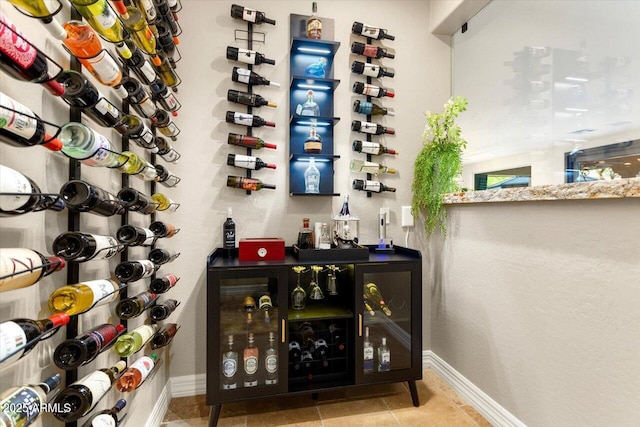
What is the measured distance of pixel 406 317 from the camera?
6.75ft

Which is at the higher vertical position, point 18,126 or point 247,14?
point 247,14

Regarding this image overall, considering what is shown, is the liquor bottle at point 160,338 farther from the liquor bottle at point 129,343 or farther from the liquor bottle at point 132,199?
the liquor bottle at point 132,199

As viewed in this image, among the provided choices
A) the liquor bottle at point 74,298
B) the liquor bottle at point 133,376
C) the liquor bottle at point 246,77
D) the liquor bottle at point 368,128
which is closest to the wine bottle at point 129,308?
the liquor bottle at point 133,376

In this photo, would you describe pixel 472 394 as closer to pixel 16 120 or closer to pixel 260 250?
pixel 260 250

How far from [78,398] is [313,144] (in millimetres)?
1755

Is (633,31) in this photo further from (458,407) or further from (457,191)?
(458,407)

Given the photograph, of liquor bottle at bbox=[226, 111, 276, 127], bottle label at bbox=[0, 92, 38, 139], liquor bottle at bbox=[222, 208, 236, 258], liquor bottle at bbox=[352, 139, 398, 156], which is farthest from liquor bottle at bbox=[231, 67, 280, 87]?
bottle label at bbox=[0, 92, 38, 139]

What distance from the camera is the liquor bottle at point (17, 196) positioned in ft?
2.23

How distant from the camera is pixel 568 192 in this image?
1.42 metres

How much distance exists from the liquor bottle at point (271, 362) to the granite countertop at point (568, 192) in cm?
150

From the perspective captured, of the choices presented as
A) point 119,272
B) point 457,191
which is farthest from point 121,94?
point 457,191

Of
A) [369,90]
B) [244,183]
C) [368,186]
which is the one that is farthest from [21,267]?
[369,90]

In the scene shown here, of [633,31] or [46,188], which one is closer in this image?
[46,188]

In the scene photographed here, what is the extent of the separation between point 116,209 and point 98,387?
0.59 metres
